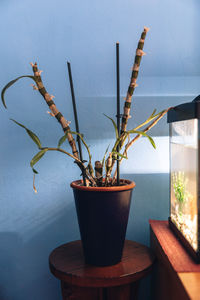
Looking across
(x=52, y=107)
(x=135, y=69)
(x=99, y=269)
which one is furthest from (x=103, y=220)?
(x=135, y=69)

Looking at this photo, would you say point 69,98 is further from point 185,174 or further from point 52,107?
point 185,174

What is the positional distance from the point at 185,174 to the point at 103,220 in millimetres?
294

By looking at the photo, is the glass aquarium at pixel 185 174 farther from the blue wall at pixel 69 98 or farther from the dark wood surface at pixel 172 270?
the blue wall at pixel 69 98

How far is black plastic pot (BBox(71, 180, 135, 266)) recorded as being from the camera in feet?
2.97

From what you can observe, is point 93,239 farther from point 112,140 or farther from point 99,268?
point 112,140

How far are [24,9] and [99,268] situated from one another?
1081mm

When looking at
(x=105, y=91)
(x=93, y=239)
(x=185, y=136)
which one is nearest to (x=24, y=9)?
(x=105, y=91)

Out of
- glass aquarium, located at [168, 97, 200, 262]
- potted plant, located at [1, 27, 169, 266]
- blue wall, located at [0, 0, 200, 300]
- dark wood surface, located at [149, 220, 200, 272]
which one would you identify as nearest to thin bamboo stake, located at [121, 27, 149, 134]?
potted plant, located at [1, 27, 169, 266]

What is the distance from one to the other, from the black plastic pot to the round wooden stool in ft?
0.13

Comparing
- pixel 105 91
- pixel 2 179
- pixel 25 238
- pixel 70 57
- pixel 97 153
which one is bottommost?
pixel 25 238

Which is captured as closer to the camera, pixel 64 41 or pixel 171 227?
pixel 171 227

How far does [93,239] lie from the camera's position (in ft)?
3.08

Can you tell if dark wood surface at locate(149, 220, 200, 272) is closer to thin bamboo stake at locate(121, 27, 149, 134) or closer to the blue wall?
the blue wall

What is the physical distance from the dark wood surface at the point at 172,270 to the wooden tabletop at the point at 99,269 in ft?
0.22
